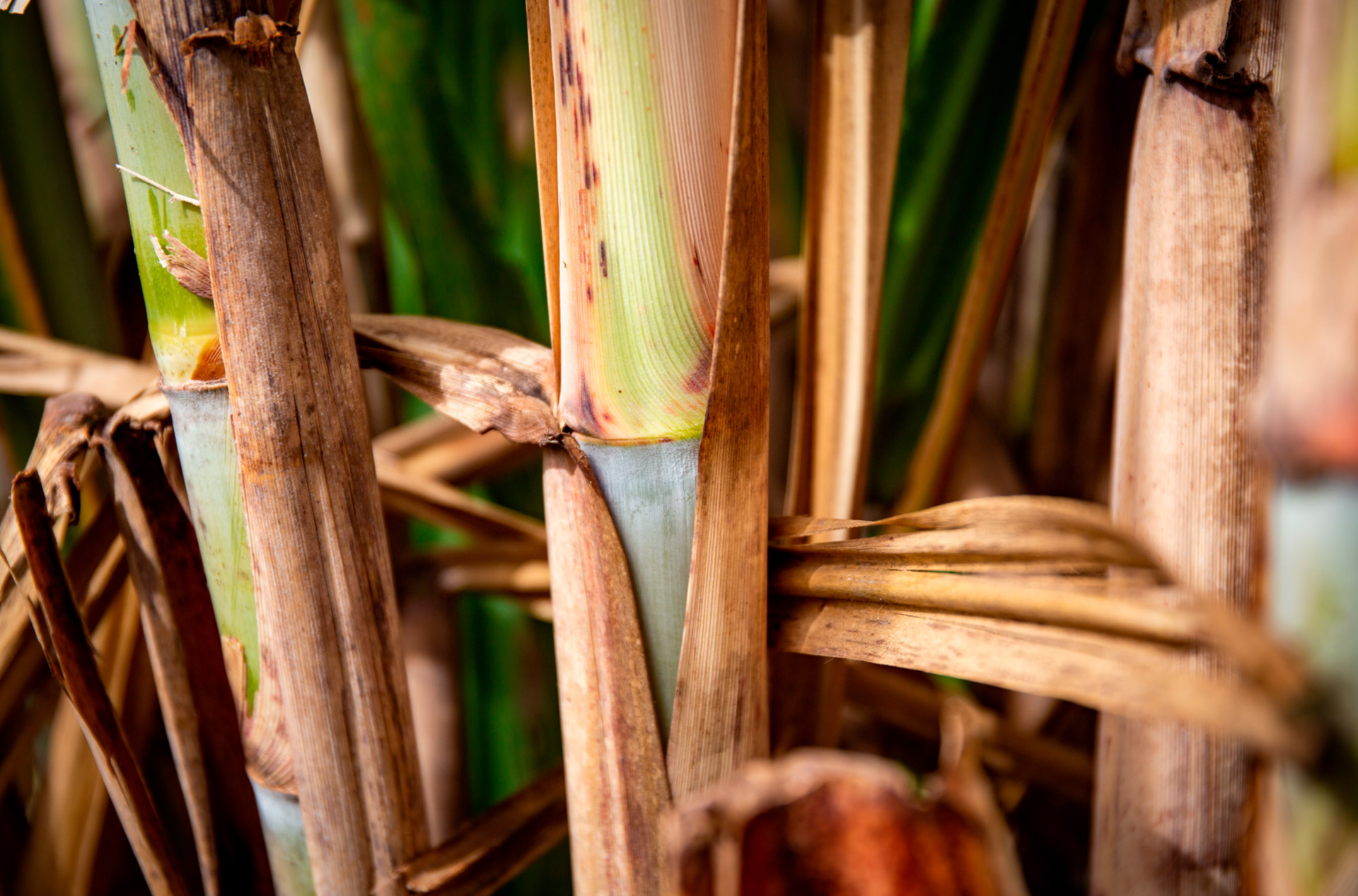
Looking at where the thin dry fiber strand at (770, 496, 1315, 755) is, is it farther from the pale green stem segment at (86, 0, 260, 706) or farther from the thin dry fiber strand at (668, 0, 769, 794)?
the pale green stem segment at (86, 0, 260, 706)

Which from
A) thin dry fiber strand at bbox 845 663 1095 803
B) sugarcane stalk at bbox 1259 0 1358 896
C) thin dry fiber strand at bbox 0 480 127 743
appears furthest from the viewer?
thin dry fiber strand at bbox 845 663 1095 803

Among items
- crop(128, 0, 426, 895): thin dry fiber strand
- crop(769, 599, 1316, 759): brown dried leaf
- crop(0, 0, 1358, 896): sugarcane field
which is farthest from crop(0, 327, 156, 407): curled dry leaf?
crop(769, 599, 1316, 759): brown dried leaf

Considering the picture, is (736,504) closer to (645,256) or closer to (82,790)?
(645,256)

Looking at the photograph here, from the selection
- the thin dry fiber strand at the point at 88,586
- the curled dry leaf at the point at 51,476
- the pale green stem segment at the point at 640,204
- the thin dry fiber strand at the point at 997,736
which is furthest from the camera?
the thin dry fiber strand at the point at 997,736

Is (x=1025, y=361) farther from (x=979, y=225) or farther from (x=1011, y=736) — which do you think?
(x=1011, y=736)

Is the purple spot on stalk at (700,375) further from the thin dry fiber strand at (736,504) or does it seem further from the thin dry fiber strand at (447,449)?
the thin dry fiber strand at (447,449)

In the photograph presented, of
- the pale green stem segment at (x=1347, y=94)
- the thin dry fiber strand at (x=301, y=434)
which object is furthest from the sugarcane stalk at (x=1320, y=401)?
the thin dry fiber strand at (x=301, y=434)
